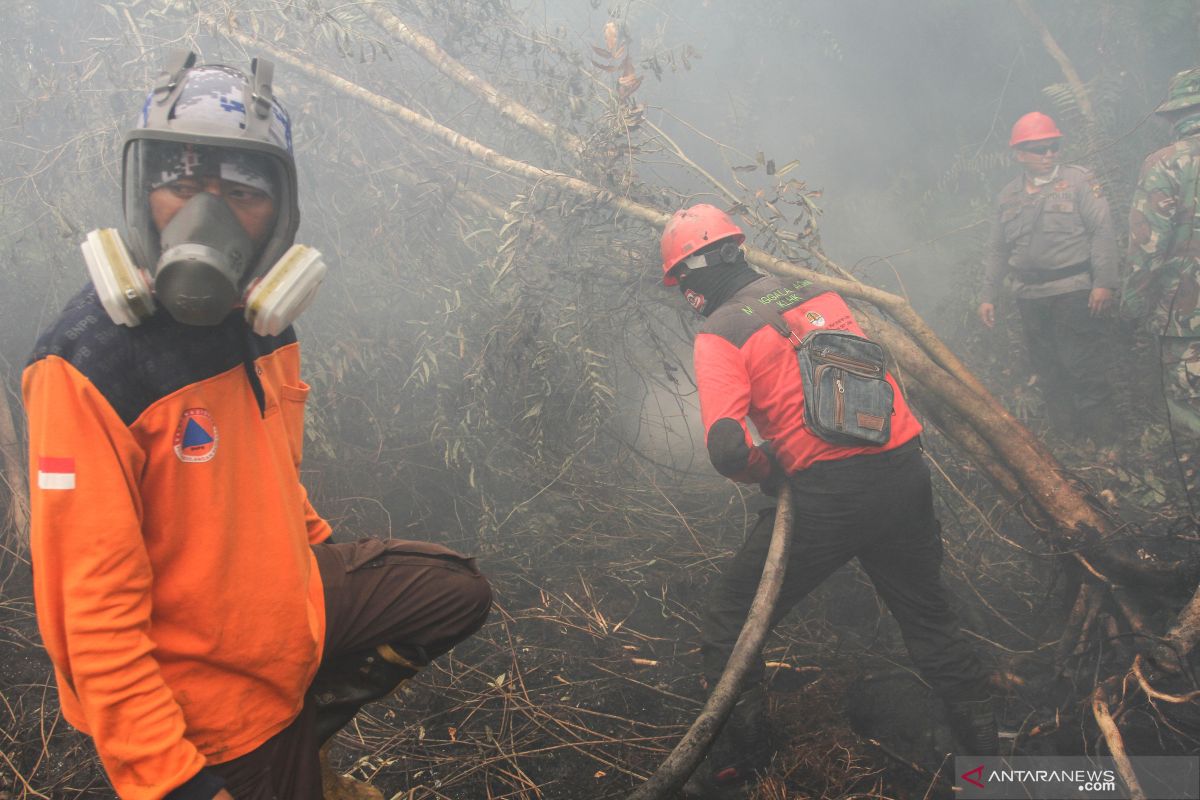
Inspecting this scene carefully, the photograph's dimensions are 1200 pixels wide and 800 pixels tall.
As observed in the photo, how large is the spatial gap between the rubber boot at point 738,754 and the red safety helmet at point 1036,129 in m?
5.66

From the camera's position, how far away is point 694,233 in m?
3.50

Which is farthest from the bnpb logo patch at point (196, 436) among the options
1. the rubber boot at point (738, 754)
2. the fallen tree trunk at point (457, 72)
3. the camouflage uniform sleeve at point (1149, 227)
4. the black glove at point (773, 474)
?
the camouflage uniform sleeve at point (1149, 227)

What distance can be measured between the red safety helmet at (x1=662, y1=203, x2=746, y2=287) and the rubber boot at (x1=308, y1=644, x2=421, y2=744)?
225 cm

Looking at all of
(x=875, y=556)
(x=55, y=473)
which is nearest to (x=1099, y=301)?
(x=875, y=556)

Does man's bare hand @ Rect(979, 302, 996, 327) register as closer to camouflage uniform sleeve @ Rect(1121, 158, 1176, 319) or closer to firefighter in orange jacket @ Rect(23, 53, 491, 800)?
camouflage uniform sleeve @ Rect(1121, 158, 1176, 319)

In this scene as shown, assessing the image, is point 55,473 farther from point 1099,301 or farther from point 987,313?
point 987,313

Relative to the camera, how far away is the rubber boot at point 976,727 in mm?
3172

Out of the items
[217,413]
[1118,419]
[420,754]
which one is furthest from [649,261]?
[1118,419]

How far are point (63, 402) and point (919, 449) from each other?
316cm

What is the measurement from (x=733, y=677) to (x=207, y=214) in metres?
2.33

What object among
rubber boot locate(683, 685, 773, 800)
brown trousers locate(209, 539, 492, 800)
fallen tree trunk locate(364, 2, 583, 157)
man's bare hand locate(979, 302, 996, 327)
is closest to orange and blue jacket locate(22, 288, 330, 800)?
brown trousers locate(209, 539, 492, 800)

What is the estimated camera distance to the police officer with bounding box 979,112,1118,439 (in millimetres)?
6008

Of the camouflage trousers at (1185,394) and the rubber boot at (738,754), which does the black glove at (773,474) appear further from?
the camouflage trousers at (1185,394)

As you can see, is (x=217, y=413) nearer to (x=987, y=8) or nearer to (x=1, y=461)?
(x=1, y=461)
